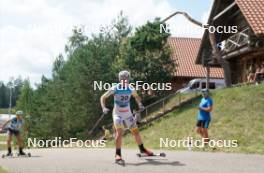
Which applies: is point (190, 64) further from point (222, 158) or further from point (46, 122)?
point (222, 158)

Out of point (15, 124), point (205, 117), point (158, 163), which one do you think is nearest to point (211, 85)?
point (205, 117)

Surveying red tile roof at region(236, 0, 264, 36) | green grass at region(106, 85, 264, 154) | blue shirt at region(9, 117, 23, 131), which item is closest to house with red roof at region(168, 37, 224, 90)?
red tile roof at region(236, 0, 264, 36)

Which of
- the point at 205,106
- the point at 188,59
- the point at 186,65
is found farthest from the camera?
the point at 188,59

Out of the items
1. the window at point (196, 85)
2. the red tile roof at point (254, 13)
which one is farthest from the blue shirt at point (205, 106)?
the window at point (196, 85)

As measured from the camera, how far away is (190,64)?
5006 centimetres

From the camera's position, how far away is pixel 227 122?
65.2 feet

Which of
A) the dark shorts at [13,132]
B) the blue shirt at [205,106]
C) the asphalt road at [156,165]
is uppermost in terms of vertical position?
the blue shirt at [205,106]

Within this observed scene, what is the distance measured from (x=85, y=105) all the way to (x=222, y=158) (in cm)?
2540

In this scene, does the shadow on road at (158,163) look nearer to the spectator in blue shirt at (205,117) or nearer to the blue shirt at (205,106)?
the spectator in blue shirt at (205,117)

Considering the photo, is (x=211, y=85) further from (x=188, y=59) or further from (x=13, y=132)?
(x=13, y=132)

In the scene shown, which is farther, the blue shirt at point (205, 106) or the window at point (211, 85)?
the window at point (211, 85)

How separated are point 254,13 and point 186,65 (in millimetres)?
21660

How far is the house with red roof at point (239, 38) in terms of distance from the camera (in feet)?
92.4

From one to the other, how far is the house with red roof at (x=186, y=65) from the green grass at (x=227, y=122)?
65.8 feet
